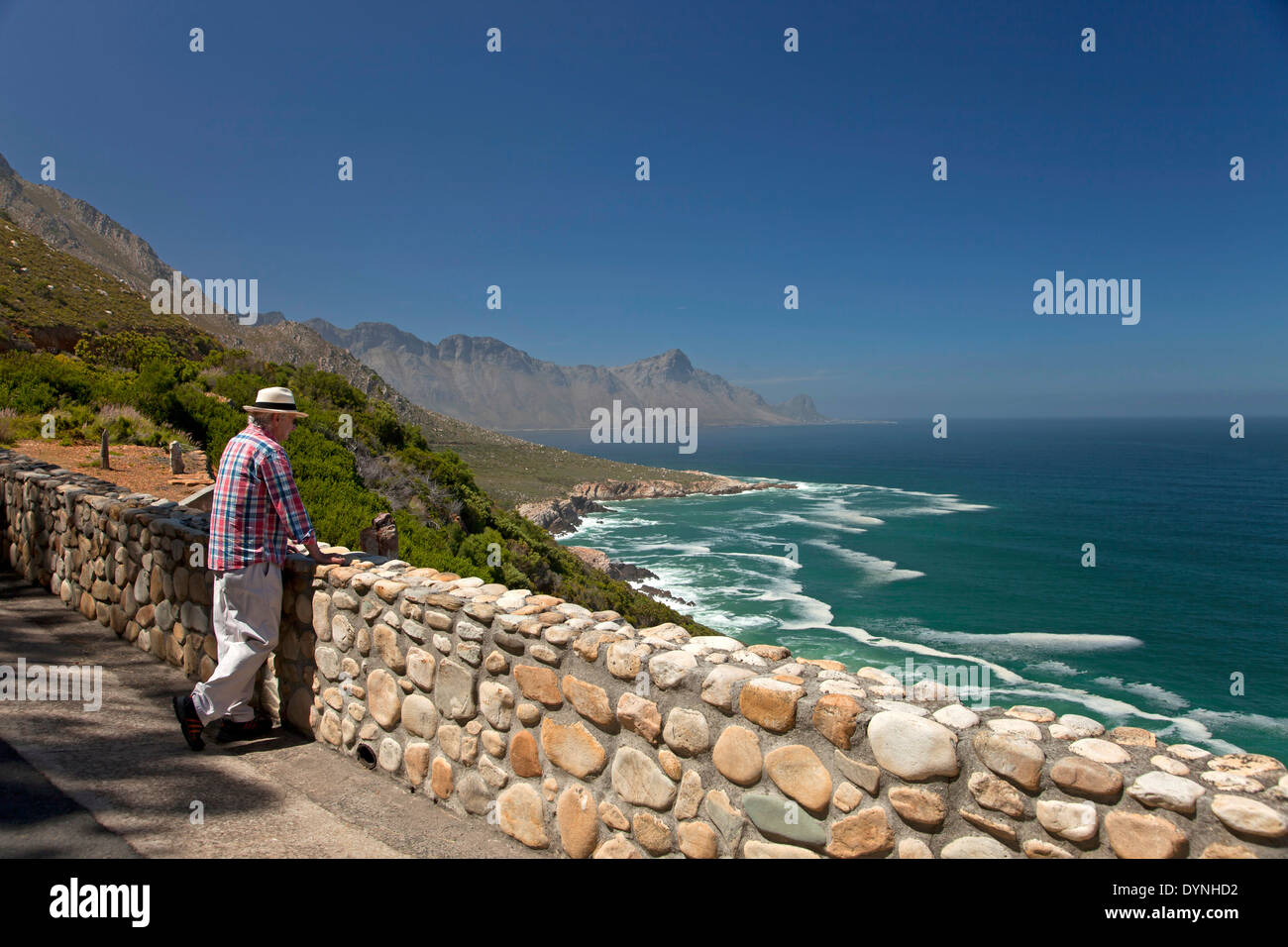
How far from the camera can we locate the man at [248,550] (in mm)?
3787

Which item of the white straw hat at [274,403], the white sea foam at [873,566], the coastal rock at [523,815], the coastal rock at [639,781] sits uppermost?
the white straw hat at [274,403]

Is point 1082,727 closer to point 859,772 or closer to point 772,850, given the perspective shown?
point 859,772

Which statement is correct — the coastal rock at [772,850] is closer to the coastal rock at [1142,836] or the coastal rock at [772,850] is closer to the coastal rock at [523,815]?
the coastal rock at [1142,836]

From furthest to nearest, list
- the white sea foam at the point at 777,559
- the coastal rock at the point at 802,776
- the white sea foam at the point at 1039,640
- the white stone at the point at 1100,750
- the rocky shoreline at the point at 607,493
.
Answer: the rocky shoreline at the point at 607,493 → the white sea foam at the point at 777,559 → the white sea foam at the point at 1039,640 → the coastal rock at the point at 802,776 → the white stone at the point at 1100,750

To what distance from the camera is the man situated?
3787 millimetres

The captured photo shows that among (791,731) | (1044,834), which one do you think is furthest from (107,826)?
(1044,834)

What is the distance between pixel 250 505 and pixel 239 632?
76cm

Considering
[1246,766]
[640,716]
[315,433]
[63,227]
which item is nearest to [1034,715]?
[1246,766]

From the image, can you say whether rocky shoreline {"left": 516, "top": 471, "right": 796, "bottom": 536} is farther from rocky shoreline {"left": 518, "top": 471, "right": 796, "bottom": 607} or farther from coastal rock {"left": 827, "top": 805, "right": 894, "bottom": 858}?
coastal rock {"left": 827, "top": 805, "right": 894, "bottom": 858}

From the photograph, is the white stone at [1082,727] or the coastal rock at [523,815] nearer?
the white stone at [1082,727]

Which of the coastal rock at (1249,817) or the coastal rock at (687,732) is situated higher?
the coastal rock at (1249,817)

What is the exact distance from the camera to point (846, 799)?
2.43 meters

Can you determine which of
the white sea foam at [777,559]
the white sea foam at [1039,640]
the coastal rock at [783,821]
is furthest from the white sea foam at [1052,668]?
the coastal rock at [783,821]
